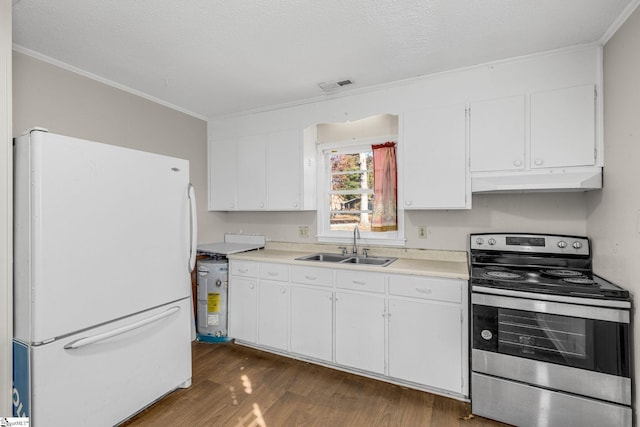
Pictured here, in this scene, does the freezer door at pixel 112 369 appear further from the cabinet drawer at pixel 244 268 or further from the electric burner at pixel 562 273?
the electric burner at pixel 562 273

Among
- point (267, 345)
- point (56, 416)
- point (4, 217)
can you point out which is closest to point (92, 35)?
point (4, 217)

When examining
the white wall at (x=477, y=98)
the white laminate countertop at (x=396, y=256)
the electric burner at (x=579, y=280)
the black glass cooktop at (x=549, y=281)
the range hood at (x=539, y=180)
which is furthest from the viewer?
the white laminate countertop at (x=396, y=256)

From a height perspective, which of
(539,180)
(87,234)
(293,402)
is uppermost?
(539,180)

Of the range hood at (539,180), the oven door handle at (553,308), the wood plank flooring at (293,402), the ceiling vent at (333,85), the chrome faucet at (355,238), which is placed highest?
the ceiling vent at (333,85)

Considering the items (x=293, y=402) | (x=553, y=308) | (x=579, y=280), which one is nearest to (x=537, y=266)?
(x=579, y=280)

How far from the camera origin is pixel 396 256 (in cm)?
289

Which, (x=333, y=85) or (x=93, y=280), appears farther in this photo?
(x=333, y=85)

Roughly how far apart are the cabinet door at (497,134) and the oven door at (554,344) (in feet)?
3.17

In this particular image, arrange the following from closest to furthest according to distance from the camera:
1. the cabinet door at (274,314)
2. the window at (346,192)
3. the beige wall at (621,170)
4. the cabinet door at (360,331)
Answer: the beige wall at (621,170) < the cabinet door at (360,331) < the cabinet door at (274,314) < the window at (346,192)

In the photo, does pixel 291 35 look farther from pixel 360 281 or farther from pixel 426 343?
pixel 426 343

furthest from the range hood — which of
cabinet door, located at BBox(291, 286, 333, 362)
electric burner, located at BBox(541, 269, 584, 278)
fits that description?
cabinet door, located at BBox(291, 286, 333, 362)

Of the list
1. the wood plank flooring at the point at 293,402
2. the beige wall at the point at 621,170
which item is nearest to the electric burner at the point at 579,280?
the beige wall at the point at 621,170

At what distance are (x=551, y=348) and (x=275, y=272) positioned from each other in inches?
79.3

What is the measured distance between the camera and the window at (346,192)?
10.4ft
